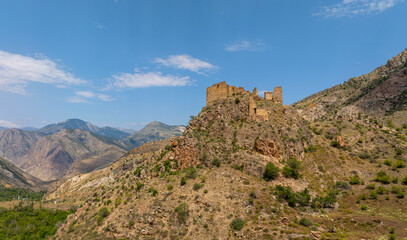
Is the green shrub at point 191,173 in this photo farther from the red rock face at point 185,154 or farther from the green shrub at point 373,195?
the green shrub at point 373,195

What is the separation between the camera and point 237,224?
1264 inches

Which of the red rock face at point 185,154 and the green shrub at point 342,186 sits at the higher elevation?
the red rock face at point 185,154

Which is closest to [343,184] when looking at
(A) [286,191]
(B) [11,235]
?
(A) [286,191]

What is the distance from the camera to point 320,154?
50.9m

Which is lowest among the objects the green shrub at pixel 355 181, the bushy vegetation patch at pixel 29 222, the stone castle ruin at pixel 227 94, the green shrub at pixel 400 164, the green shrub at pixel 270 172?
the bushy vegetation patch at pixel 29 222

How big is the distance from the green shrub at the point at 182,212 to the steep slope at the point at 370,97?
76731 millimetres

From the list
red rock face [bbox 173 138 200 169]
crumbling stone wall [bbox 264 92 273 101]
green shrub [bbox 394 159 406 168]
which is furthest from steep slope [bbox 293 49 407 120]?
red rock face [bbox 173 138 200 169]

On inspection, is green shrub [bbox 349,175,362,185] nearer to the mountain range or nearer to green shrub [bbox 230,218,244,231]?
the mountain range

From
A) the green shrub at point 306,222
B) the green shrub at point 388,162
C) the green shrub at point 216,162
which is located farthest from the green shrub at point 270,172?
the green shrub at point 388,162

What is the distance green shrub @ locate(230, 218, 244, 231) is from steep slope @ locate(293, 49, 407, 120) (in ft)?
241

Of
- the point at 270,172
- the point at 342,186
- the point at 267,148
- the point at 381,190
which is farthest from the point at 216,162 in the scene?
the point at 381,190

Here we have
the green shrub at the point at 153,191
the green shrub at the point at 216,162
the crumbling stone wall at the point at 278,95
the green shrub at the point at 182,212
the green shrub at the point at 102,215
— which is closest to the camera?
the green shrub at the point at 182,212

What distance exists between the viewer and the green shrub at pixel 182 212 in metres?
35.0

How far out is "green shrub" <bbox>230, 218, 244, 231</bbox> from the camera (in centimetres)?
3180
